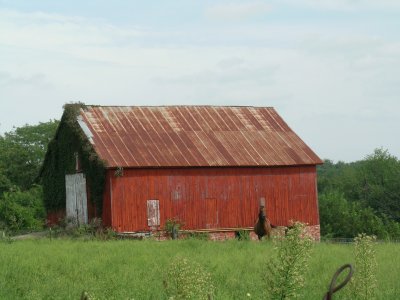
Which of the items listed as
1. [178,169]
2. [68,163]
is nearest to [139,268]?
[178,169]

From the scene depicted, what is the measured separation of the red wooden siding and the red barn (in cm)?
4

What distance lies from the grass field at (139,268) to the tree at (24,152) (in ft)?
152

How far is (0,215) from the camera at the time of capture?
52406mm

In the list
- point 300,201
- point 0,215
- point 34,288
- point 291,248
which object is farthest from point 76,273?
point 0,215

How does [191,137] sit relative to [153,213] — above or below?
above

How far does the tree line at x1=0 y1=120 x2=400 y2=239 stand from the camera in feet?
167

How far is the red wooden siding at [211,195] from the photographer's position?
30.1 m

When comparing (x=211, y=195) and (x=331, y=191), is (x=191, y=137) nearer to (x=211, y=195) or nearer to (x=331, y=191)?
(x=211, y=195)

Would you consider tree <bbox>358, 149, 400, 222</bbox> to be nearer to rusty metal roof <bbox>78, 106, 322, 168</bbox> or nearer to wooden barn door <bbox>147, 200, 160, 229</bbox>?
rusty metal roof <bbox>78, 106, 322, 168</bbox>

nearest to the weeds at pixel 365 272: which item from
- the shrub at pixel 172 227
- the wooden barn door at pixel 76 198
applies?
the shrub at pixel 172 227

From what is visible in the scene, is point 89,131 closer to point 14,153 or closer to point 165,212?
point 165,212

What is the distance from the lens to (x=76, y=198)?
3275 cm

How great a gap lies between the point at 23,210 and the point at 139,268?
124 ft

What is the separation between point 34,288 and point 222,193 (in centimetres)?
1935
